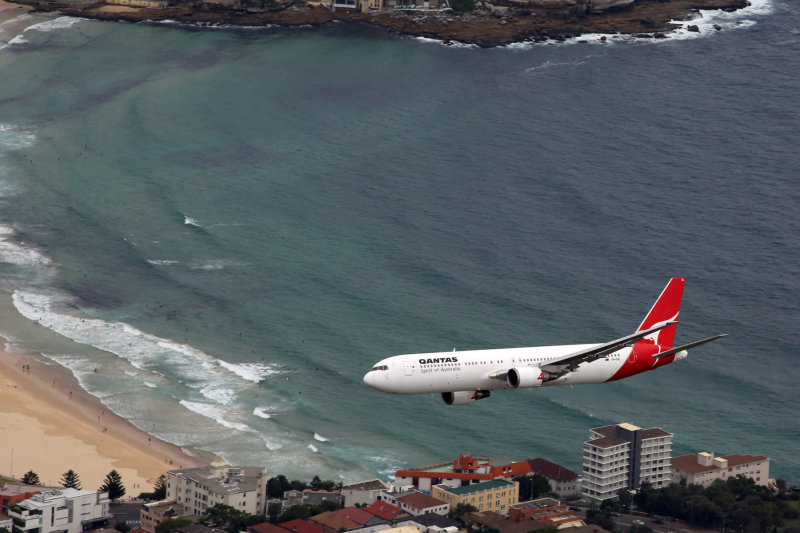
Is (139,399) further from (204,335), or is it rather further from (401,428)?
(401,428)

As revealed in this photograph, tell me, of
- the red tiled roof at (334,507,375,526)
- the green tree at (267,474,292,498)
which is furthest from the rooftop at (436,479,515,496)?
the green tree at (267,474,292,498)

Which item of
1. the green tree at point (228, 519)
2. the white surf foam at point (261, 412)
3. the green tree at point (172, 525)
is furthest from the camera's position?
the white surf foam at point (261, 412)

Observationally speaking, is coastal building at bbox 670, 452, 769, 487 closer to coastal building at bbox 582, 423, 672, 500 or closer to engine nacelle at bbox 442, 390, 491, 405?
coastal building at bbox 582, 423, 672, 500

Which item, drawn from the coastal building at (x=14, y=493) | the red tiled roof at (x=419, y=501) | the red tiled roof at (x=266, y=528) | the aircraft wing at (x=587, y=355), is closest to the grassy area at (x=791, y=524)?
the red tiled roof at (x=419, y=501)

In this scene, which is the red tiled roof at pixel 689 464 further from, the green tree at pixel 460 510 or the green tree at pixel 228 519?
the green tree at pixel 228 519

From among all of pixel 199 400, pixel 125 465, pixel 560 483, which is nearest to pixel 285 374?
pixel 199 400

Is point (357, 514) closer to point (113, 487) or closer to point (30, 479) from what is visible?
point (113, 487)
